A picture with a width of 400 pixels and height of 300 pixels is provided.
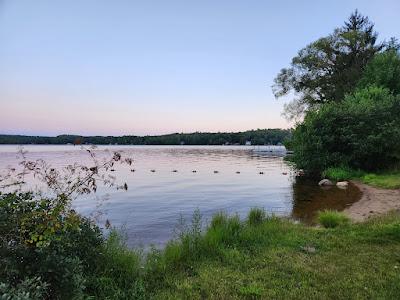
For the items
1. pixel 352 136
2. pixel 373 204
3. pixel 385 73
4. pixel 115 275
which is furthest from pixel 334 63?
pixel 115 275

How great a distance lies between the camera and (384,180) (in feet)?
79.8

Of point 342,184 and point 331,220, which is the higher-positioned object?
point 331,220

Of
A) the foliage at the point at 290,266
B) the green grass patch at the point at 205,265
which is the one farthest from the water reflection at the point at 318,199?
the green grass patch at the point at 205,265

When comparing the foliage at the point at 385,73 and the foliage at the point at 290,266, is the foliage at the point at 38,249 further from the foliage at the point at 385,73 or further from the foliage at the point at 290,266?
the foliage at the point at 385,73

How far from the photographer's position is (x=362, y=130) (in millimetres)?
29406

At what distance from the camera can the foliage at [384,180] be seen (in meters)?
22.4

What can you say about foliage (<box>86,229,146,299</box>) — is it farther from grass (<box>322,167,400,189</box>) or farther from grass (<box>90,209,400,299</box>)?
grass (<box>322,167,400,189</box>)

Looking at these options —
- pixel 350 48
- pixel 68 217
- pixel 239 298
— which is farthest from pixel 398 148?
pixel 68 217

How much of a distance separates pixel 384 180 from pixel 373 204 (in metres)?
8.79

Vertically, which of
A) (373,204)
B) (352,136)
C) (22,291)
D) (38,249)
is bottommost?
(373,204)

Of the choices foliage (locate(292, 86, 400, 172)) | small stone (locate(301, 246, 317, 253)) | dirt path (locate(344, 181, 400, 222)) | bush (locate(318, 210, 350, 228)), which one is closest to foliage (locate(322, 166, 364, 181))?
foliage (locate(292, 86, 400, 172))

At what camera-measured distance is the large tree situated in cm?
4594

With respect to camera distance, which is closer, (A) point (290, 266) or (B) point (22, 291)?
(B) point (22, 291)

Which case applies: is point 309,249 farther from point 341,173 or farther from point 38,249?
point 341,173
